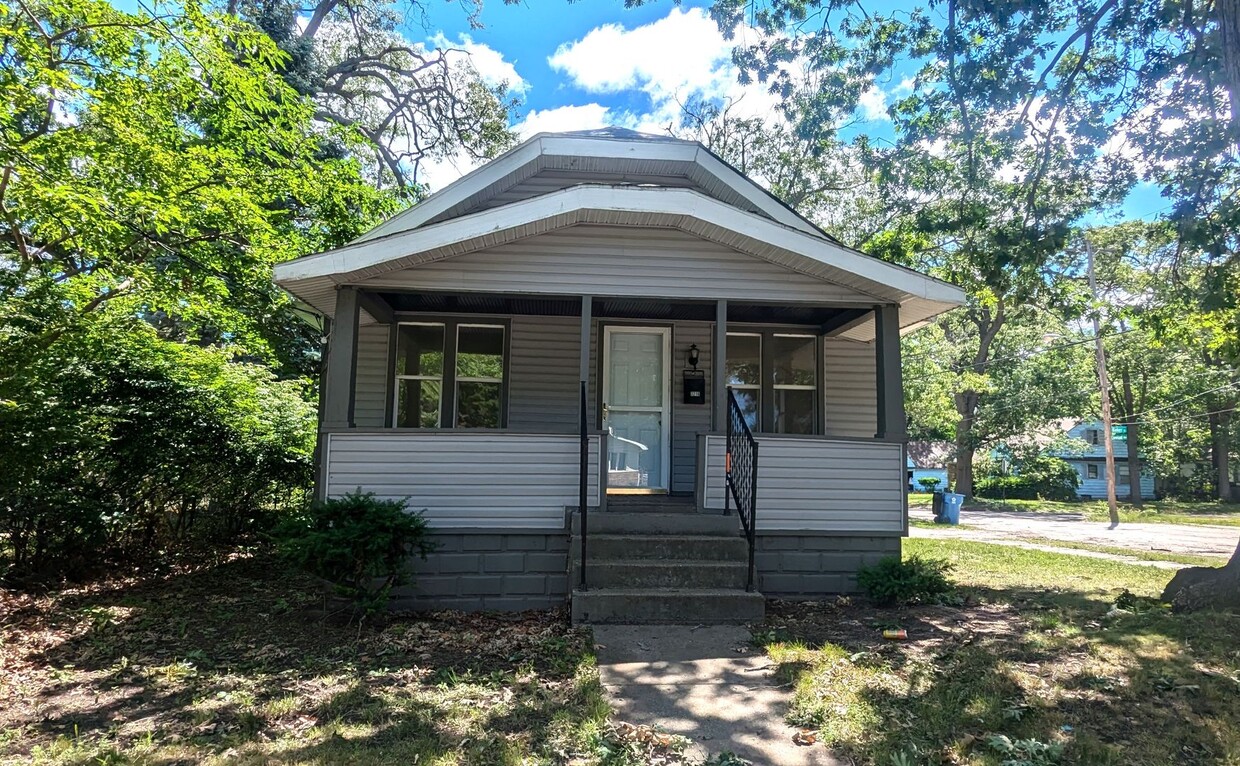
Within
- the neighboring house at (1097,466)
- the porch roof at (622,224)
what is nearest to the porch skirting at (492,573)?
the porch roof at (622,224)

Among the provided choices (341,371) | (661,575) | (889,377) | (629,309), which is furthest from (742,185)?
(341,371)

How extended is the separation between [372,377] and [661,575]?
4.58m

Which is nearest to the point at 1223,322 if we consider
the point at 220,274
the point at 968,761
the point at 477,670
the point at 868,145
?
the point at 868,145

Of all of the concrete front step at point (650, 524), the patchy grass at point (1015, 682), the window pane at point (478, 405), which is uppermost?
the window pane at point (478, 405)

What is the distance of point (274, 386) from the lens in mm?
9562

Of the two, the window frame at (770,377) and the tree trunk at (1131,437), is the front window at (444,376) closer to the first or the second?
the window frame at (770,377)

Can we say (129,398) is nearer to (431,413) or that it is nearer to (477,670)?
(431,413)

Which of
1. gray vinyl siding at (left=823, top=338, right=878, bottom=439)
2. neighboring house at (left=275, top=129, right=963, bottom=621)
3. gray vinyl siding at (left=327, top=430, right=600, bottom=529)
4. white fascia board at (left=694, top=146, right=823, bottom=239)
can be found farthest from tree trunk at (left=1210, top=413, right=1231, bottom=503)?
gray vinyl siding at (left=327, top=430, right=600, bottom=529)

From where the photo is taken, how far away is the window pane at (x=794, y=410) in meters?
8.60

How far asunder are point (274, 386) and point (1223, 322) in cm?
1248

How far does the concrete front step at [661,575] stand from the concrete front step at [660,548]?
16 cm

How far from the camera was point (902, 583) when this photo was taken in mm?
6164

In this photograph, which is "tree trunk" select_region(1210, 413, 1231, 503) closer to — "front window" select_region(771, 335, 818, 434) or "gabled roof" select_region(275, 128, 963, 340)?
"front window" select_region(771, 335, 818, 434)

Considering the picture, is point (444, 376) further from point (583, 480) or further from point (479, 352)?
point (583, 480)
